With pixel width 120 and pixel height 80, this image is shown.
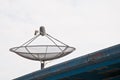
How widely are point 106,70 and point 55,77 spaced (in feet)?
4.49

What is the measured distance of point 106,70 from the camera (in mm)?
8070

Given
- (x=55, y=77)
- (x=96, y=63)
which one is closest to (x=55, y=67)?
(x=55, y=77)

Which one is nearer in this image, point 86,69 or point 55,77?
point 86,69

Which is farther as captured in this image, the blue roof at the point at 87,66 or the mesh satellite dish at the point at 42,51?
the mesh satellite dish at the point at 42,51

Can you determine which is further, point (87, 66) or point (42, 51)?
point (42, 51)

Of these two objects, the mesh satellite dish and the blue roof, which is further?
the mesh satellite dish

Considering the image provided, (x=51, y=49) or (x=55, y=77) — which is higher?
(x=51, y=49)

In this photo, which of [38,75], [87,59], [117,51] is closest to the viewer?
[117,51]

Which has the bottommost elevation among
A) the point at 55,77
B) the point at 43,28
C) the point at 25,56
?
the point at 55,77

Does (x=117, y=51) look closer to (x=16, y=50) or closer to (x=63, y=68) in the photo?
(x=63, y=68)

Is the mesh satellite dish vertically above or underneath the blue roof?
above

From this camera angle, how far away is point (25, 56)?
1370 cm

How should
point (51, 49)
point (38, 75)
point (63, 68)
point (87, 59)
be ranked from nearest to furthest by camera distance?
point (87, 59), point (63, 68), point (38, 75), point (51, 49)

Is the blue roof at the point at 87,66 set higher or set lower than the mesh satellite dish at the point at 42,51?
lower
